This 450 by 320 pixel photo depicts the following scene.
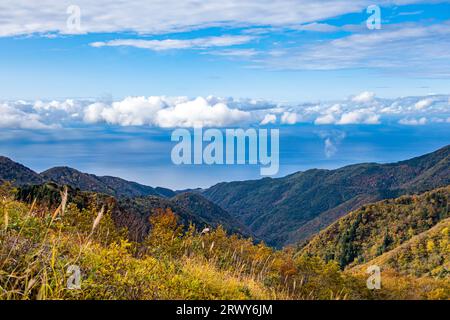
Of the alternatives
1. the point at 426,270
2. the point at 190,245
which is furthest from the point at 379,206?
the point at 190,245

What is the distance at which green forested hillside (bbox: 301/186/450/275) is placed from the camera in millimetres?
106875

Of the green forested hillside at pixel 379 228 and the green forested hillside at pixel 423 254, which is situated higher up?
the green forested hillside at pixel 423 254

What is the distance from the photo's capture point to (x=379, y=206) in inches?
5187

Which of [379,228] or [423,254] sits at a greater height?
[423,254]

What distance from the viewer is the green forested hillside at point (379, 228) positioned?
106875 mm

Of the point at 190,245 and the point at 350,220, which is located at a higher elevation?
the point at 190,245

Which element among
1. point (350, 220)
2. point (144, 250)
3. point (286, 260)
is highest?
point (144, 250)

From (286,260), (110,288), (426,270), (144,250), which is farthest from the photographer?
(426,270)

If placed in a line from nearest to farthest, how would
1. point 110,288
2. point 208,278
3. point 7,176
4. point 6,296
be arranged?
point 6,296 → point 110,288 → point 208,278 → point 7,176

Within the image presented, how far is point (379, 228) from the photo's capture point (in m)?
120

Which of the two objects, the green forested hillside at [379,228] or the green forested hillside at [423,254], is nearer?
the green forested hillside at [423,254]

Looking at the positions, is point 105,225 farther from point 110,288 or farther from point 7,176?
point 7,176

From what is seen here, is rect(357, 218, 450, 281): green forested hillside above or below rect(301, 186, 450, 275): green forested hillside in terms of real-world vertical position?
above
